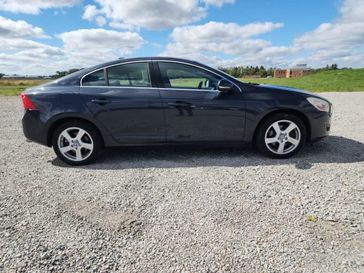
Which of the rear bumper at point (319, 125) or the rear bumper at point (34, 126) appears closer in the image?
the rear bumper at point (34, 126)

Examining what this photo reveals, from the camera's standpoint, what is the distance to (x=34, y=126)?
13.6 ft

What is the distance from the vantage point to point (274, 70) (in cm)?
8281

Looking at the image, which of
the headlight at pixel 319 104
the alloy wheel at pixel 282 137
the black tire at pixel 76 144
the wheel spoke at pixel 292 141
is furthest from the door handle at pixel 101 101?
the headlight at pixel 319 104

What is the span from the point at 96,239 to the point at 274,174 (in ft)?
7.64

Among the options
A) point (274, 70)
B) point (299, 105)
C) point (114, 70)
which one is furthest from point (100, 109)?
point (274, 70)

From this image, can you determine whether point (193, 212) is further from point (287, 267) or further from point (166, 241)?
point (287, 267)

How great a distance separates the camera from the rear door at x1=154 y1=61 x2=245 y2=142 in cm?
412

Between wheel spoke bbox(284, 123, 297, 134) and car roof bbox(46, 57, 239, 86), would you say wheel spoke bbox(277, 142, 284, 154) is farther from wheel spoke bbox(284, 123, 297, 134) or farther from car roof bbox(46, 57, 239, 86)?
car roof bbox(46, 57, 239, 86)

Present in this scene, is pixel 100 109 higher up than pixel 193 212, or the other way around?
pixel 100 109

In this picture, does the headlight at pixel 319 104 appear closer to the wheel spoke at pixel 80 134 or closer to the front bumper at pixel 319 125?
the front bumper at pixel 319 125

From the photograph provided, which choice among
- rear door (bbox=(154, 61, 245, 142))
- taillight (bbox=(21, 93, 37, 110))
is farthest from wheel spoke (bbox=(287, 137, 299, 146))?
taillight (bbox=(21, 93, 37, 110))

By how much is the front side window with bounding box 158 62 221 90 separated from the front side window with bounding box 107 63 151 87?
25 cm

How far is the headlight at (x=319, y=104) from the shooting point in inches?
168

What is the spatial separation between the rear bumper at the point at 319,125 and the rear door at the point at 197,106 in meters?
1.05
